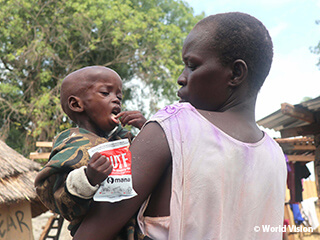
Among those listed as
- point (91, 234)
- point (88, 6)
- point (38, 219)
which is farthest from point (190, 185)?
point (38, 219)

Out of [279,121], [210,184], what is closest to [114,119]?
[210,184]

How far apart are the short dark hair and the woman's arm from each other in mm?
404

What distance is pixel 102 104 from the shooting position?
168 cm

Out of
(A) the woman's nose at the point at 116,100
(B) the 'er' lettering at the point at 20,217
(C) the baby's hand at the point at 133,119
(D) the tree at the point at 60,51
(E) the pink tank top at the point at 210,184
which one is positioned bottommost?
(B) the 'er' lettering at the point at 20,217

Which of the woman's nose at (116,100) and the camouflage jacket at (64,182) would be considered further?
the woman's nose at (116,100)

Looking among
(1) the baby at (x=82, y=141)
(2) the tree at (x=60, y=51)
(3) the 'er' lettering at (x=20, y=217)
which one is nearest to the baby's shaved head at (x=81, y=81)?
(1) the baby at (x=82, y=141)

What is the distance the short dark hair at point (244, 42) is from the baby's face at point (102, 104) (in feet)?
1.87

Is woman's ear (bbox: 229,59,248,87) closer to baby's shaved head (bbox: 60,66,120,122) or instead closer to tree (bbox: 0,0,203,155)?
baby's shaved head (bbox: 60,66,120,122)

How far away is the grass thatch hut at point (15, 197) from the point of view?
19.5ft

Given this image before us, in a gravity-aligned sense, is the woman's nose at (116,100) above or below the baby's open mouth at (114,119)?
above

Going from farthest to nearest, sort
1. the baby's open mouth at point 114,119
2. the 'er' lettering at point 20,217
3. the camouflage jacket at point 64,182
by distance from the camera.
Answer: the 'er' lettering at point 20,217 → the baby's open mouth at point 114,119 → the camouflage jacket at point 64,182

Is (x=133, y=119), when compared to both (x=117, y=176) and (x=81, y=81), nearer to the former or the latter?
(x=81, y=81)

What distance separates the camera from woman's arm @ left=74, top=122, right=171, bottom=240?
3.65ft

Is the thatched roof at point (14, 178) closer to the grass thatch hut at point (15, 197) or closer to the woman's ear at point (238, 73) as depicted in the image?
the grass thatch hut at point (15, 197)
